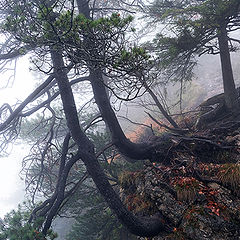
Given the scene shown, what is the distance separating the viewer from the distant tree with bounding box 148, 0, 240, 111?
217 inches

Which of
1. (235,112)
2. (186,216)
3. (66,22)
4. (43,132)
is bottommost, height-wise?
(186,216)

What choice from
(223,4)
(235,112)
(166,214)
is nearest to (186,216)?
(166,214)

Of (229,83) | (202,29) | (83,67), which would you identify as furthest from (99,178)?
(229,83)

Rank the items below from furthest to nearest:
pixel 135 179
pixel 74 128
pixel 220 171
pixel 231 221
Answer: pixel 135 179 → pixel 74 128 → pixel 220 171 → pixel 231 221

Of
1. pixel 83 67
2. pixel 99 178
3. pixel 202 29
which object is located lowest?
pixel 99 178

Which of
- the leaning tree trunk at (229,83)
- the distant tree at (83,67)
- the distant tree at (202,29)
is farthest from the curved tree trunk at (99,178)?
the leaning tree trunk at (229,83)

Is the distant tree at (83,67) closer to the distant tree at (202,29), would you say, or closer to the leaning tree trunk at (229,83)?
the distant tree at (202,29)

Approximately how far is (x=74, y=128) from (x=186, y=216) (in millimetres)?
3318

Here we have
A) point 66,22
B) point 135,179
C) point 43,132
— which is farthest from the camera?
point 43,132

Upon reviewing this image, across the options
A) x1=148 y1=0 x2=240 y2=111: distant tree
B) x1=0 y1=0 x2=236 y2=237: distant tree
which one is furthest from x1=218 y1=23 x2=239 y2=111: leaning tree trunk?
x1=0 y1=0 x2=236 y2=237: distant tree

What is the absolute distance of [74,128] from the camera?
5.19 m

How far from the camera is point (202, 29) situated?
20.1 feet

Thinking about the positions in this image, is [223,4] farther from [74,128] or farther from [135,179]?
[135,179]

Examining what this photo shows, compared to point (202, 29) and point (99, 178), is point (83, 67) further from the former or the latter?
point (202, 29)
